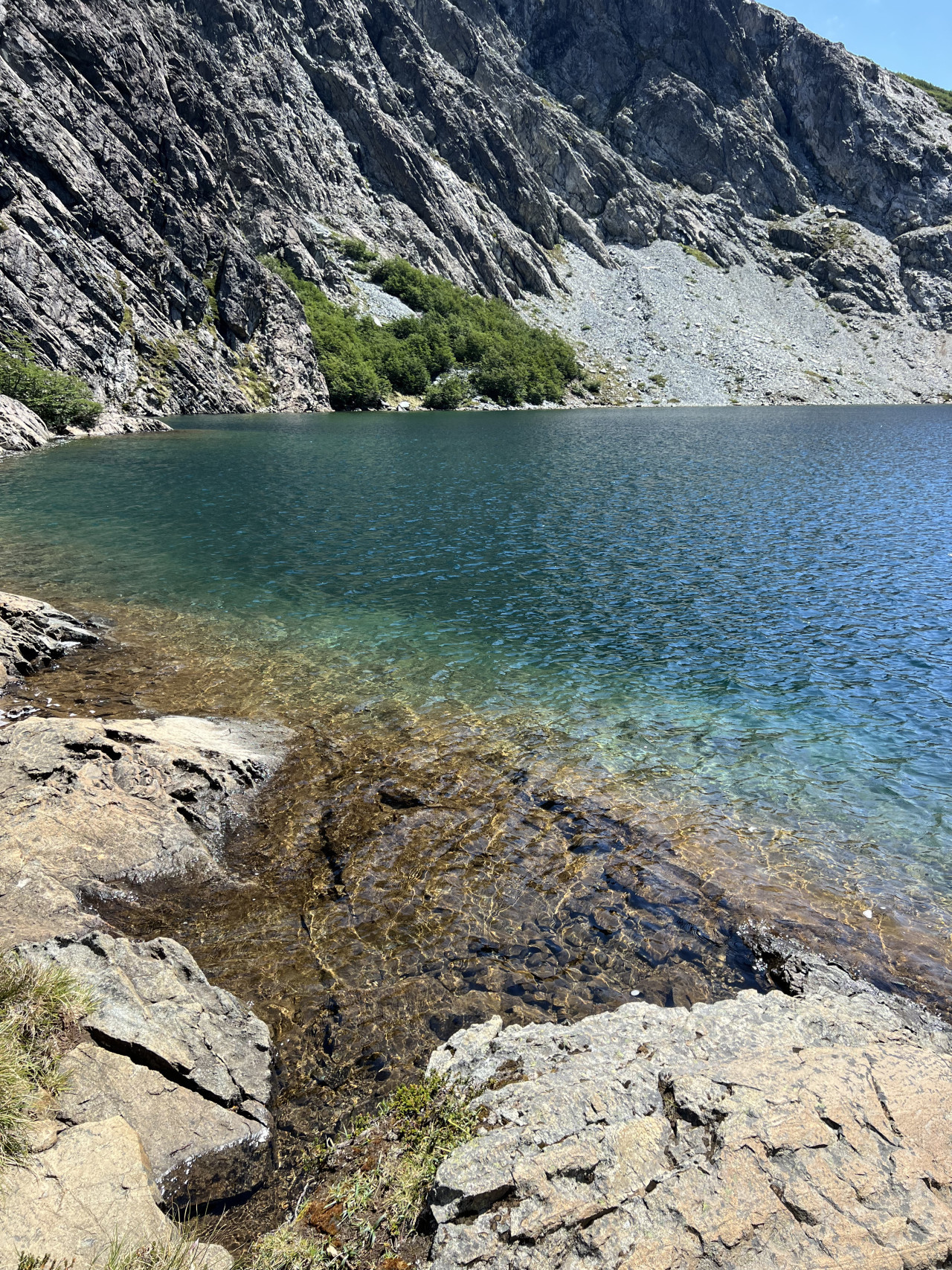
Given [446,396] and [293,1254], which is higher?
[446,396]

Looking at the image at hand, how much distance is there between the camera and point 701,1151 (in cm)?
554

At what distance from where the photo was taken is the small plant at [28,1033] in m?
5.20

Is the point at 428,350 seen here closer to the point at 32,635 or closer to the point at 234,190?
the point at 234,190

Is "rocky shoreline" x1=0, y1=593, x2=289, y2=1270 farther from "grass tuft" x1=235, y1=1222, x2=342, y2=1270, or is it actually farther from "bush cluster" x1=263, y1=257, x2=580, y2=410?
"bush cluster" x1=263, y1=257, x2=580, y2=410

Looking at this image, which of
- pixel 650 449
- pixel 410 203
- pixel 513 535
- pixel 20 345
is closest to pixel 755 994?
pixel 513 535

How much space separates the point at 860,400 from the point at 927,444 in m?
104

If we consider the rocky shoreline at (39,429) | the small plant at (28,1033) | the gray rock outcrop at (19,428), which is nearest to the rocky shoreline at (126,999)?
the small plant at (28,1033)

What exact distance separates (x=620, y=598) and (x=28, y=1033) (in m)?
21.8

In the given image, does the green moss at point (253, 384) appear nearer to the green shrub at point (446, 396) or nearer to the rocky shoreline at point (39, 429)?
the rocky shoreline at point (39, 429)

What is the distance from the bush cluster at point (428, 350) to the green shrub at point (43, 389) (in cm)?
5462

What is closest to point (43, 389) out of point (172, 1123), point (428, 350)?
point (172, 1123)

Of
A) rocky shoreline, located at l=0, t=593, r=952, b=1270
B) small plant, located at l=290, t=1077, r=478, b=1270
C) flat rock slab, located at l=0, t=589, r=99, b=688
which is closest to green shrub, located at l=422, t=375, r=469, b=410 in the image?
flat rock slab, located at l=0, t=589, r=99, b=688

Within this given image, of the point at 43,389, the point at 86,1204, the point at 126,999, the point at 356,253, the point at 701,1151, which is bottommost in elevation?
the point at 126,999

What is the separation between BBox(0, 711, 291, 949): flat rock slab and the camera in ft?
28.6
